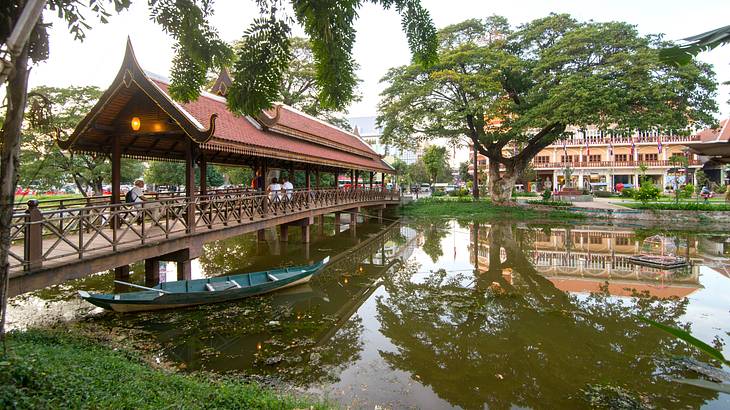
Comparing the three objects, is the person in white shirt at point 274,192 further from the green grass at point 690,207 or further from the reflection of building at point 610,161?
the reflection of building at point 610,161

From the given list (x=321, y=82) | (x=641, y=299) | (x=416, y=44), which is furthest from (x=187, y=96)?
(x=641, y=299)

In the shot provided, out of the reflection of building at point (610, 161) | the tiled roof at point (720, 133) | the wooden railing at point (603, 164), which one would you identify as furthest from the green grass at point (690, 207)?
the wooden railing at point (603, 164)

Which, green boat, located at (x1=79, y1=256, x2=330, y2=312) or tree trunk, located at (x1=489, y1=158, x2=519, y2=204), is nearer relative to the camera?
green boat, located at (x1=79, y1=256, x2=330, y2=312)

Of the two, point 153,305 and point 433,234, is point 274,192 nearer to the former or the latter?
point 153,305

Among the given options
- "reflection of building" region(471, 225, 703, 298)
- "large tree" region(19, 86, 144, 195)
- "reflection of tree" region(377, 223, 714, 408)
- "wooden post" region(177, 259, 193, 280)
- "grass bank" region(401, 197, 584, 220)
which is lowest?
"reflection of tree" region(377, 223, 714, 408)

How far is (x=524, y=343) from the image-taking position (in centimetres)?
709

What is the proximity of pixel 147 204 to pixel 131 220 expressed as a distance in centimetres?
102

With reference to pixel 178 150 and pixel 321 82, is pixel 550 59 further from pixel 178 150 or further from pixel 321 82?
pixel 321 82

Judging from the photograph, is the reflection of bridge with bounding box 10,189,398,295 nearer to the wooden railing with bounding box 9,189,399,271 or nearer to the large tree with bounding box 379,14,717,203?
the wooden railing with bounding box 9,189,399,271

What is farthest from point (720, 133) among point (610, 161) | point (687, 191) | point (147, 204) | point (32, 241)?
point (610, 161)

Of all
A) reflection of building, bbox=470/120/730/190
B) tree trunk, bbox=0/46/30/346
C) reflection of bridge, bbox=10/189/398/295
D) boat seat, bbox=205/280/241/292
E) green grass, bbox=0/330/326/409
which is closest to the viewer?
tree trunk, bbox=0/46/30/346

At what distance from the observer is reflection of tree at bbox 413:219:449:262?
16.7m

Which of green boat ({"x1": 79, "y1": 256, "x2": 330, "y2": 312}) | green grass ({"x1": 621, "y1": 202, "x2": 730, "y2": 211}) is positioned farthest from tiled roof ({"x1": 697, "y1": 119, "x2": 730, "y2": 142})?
green boat ({"x1": 79, "y1": 256, "x2": 330, "y2": 312})

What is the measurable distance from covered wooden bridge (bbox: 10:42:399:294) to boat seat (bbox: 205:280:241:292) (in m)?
1.13
